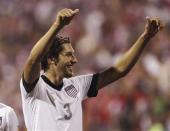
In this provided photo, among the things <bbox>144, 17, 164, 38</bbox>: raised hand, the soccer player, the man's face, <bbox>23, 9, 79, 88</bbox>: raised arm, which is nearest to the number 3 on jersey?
the soccer player

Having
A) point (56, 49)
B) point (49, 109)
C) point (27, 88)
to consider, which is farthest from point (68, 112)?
point (56, 49)

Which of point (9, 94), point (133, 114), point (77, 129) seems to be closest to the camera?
point (77, 129)

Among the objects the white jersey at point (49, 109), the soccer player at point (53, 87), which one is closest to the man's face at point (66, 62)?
the soccer player at point (53, 87)

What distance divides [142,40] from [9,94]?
5976mm

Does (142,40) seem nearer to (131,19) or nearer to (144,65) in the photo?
(144,65)

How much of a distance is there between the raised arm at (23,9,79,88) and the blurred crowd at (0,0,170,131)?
4.87 m

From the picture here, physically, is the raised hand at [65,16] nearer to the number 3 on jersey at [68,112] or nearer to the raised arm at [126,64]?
the number 3 on jersey at [68,112]

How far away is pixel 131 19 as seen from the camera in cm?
1246

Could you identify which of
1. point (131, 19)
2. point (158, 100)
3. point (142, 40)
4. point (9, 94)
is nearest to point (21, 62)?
point (9, 94)

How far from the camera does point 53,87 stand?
16.5 ft

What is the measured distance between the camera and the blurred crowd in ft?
33.0

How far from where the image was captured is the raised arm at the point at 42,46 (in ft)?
15.1

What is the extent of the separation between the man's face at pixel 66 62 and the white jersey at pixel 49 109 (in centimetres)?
12

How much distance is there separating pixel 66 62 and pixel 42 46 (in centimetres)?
42
